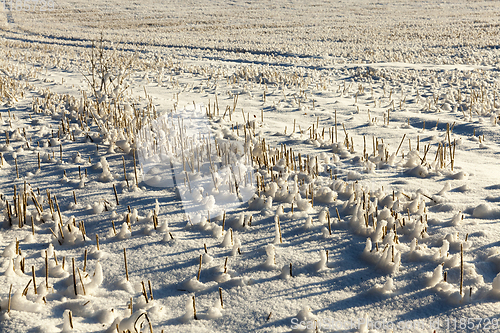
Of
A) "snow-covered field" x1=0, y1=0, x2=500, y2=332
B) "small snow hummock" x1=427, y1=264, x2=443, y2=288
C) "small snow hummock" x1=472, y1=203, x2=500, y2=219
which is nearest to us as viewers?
"snow-covered field" x1=0, y1=0, x2=500, y2=332

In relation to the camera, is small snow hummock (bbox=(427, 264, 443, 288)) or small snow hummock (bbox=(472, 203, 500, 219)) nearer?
small snow hummock (bbox=(427, 264, 443, 288))

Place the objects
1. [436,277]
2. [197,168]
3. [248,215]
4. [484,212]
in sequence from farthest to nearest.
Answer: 1. [197,168]
2. [248,215]
3. [484,212]
4. [436,277]

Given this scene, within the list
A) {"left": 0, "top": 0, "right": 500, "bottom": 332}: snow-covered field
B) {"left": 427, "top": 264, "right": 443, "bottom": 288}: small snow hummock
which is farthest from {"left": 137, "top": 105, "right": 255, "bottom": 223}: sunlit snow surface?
{"left": 427, "top": 264, "right": 443, "bottom": 288}: small snow hummock

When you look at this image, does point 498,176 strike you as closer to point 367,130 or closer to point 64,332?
point 367,130

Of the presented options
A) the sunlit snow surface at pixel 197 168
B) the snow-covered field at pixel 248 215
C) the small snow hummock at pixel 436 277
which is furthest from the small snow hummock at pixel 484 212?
the sunlit snow surface at pixel 197 168

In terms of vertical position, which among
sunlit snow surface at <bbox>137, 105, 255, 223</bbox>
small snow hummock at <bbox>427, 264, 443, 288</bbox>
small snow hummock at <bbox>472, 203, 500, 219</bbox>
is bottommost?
small snow hummock at <bbox>427, 264, 443, 288</bbox>

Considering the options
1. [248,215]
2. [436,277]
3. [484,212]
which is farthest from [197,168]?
[484,212]

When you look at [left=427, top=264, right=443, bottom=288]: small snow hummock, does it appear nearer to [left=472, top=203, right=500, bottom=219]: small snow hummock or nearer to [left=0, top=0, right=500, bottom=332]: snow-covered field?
[left=0, top=0, right=500, bottom=332]: snow-covered field

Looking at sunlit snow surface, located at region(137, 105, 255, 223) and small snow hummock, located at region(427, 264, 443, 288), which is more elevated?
sunlit snow surface, located at region(137, 105, 255, 223)

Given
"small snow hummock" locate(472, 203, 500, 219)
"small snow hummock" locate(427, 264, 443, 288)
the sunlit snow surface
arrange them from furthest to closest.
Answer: the sunlit snow surface, "small snow hummock" locate(472, 203, 500, 219), "small snow hummock" locate(427, 264, 443, 288)

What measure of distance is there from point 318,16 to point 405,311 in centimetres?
3064

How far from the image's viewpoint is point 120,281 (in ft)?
7.38

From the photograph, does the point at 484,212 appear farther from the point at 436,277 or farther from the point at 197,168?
the point at 197,168

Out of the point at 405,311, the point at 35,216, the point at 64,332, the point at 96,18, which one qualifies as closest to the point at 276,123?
the point at 35,216
